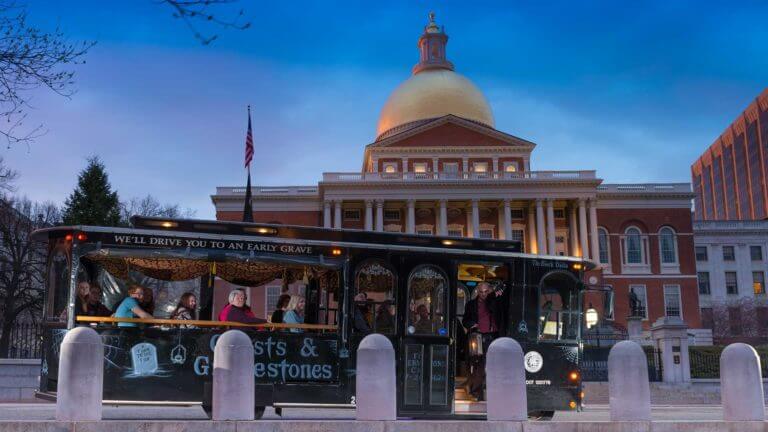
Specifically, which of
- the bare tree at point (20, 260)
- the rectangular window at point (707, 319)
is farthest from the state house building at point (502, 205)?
the bare tree at point (20, 260)

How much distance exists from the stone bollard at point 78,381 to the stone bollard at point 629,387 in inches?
259

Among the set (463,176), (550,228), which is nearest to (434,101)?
(463,176)

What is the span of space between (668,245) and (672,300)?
464cm

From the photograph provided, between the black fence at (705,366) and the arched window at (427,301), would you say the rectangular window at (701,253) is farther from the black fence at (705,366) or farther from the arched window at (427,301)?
the arched window at (427,301)

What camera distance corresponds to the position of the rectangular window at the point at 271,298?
1416cm

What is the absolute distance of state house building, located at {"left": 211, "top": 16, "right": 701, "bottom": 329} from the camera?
214 feet

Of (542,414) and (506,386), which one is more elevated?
(506,386)

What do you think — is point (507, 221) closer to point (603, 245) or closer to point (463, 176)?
point (463, 176)

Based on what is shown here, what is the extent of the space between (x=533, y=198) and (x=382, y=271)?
53.4 meters

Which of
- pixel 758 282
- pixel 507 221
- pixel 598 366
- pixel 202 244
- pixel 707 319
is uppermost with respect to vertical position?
pixel 507 221

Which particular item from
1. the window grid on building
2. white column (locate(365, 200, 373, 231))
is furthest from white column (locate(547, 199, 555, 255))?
the window grid on building

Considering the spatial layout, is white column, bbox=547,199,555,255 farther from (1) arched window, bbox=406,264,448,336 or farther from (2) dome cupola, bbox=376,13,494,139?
(1) arched window, bbox=406,264,448,336

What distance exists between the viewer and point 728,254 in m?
85.3

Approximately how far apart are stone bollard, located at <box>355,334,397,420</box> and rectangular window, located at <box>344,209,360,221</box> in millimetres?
57198
